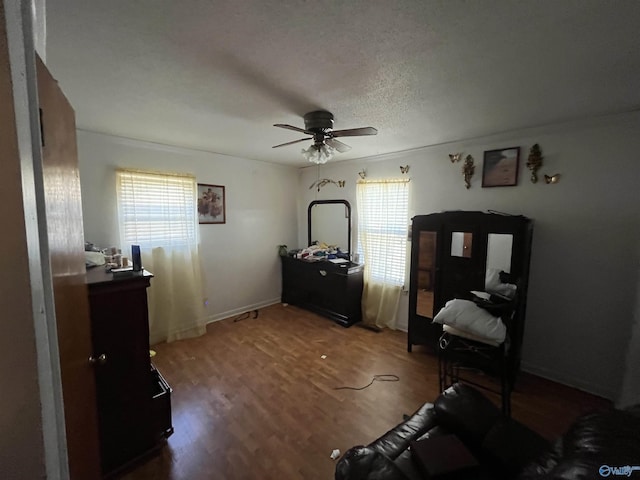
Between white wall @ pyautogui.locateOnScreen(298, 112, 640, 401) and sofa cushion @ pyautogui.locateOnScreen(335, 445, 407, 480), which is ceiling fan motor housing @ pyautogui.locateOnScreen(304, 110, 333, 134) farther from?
sofa cushion @ pyautogui.locateOnScreen(335, 445, 407, 480)

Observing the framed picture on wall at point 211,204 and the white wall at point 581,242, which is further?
the framed picture on wall at point 211,204

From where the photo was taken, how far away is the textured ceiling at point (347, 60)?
1.00 m

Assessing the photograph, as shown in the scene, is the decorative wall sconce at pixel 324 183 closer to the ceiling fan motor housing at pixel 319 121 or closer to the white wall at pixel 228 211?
the white wall at pixel 228 211

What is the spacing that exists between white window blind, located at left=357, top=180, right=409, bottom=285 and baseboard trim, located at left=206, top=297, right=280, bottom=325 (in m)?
1.73

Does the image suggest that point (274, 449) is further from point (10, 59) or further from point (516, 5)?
point (516, 5)

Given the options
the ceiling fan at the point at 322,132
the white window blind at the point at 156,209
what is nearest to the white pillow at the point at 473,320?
the ceiling fan at the point at 322,132

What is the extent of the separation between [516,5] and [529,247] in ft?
6.66

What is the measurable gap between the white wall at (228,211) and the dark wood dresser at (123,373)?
1410mm

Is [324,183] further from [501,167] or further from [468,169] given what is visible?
[501,167]

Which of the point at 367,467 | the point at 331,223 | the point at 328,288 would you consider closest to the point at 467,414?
the point at 367,467

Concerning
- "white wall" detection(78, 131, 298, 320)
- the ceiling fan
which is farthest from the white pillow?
"white wall" detection(78, 131, 298, 320)

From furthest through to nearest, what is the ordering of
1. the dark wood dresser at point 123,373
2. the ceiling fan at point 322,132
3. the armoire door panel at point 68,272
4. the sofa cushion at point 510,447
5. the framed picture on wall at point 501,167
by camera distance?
the framed picture on wall at point 501,167
the ceiling fan at point 322,132
the dark wood dresser at point 123,373
the sofa cushion at point 510,447
the armoire door panel at point 68,272

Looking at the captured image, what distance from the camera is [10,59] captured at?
0.39 m

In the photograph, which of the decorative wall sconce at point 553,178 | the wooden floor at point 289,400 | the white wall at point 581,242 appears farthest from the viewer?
the decorative wall sconce at point 553,178
